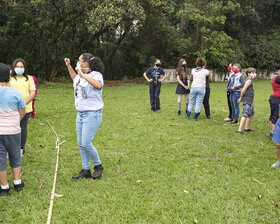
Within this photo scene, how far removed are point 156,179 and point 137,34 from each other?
61.1ft

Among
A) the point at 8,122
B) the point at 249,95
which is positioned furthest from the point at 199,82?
the point at 8,122

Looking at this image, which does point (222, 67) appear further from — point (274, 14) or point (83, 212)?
point (83, 212)

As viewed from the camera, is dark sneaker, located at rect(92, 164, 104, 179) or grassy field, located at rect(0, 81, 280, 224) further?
dark sneaker, located at rect(92, 164, 104, 179)

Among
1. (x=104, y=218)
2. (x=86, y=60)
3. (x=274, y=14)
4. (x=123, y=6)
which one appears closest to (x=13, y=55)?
(x=123, y=6)

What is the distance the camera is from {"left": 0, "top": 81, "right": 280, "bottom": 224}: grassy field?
3.29 meters

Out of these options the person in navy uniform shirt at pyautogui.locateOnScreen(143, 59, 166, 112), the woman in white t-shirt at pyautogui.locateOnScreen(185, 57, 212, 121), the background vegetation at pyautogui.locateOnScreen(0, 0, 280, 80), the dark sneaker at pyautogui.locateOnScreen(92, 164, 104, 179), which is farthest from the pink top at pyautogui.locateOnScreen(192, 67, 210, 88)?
the background vegetation at pyautogui.locateOnScreen(0, 0, 280, 80)

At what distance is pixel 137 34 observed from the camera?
69.9 feet

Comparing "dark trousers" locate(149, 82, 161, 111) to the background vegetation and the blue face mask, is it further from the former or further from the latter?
the background vegetation

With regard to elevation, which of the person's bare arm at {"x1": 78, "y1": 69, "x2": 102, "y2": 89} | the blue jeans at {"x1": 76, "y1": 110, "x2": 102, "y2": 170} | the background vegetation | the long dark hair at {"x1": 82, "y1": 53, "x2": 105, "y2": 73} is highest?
the background vegetation

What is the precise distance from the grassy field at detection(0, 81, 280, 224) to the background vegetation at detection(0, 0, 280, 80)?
1101 cm

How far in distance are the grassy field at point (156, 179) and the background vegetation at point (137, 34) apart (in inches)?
434

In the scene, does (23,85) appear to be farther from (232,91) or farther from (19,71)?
(232,91)

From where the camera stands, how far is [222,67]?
29359 mm

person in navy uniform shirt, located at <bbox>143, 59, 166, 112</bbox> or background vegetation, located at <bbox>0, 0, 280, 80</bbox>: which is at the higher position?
background vegetation, located at <bbox>0, 0, 280, 80</bbox>
